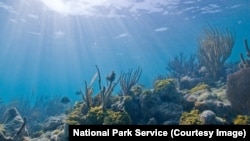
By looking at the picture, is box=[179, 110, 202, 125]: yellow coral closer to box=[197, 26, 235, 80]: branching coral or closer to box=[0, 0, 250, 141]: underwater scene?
box=[0, 0, 250, 141]: underwater scene

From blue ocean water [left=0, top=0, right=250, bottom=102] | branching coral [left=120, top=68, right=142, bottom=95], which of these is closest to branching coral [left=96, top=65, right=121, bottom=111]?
branching coral [left=120, top=68, right=142, bottom=95]

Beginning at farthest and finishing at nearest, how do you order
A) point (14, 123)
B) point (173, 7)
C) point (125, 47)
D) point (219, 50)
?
point (125, 47) < point (173, 7) < point (219, 50) < point (14, 123)

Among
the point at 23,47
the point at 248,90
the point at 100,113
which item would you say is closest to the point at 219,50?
the point at 248,90

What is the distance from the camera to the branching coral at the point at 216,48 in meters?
15.1

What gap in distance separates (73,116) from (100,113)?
1155 mm

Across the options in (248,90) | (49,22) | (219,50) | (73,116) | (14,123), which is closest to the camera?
(248,90)

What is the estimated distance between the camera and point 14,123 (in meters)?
12.1

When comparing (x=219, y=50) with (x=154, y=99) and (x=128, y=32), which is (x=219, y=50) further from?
(x=128, y=32)
